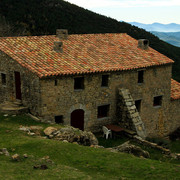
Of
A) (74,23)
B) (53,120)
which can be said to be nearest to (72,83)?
(53,120)

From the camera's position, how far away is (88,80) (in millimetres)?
18281

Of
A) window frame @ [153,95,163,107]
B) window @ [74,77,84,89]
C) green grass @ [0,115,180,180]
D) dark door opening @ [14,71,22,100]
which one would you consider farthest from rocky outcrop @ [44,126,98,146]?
window frame @ [153,95,163,107]

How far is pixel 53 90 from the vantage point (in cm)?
1675

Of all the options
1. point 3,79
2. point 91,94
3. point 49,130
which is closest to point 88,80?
point 91,94

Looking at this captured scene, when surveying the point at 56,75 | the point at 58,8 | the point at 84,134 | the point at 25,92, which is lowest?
the point at 84,134

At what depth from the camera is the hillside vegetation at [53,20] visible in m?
49.4

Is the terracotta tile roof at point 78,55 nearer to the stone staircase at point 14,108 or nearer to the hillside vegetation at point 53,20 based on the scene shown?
the stone staircase at point 14,108

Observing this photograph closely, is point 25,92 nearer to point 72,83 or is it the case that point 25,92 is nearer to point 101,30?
point 72,83

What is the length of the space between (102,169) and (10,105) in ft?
31.6

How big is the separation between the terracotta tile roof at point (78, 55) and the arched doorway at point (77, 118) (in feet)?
9.50

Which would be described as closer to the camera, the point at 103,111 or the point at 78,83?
the point at 78,83

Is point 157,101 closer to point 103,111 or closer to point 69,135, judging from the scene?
point 103,111

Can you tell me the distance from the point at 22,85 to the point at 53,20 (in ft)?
126

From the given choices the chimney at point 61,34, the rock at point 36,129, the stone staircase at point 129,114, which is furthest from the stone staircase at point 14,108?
the stone staircase at point 129,114
